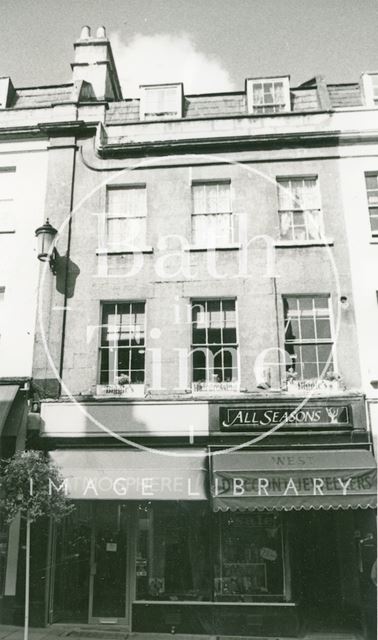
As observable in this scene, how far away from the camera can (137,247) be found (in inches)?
497

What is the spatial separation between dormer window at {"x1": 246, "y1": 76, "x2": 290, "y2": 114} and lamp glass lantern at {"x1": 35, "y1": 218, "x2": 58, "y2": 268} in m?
6.50

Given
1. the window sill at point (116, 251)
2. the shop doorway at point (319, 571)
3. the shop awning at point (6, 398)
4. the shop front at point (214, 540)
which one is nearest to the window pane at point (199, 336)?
the window sill at point (116, 251)

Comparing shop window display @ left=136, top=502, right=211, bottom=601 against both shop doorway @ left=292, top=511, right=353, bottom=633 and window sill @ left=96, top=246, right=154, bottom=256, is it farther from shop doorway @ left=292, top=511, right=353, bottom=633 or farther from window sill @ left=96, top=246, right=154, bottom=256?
window sill @ left=96, top=246, right=154, bottom=256

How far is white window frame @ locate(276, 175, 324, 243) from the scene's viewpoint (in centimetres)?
1255

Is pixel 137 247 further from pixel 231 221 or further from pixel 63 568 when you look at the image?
pixel 63 568

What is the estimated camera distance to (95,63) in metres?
15.3

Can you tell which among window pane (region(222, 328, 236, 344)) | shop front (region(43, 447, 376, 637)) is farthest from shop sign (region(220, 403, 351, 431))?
window pane (region(222, 328, 236, 344))

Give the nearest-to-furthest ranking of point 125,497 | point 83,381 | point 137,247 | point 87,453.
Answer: point 125,497 < point 87,453 < point 83,381 < point 137,247

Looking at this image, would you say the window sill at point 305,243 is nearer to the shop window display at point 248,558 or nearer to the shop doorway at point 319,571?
the shop doorway at point 319,571

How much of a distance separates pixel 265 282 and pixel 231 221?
184 cm

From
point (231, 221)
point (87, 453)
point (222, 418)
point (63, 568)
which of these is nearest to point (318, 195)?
point (231, 221)

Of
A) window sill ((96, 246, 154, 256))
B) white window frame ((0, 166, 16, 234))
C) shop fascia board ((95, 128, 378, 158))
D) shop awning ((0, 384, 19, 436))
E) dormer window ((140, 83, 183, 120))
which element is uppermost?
dormer window ((140, 83, 183, 120))

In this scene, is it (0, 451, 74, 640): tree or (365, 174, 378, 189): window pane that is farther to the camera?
(365, 174, 378, 189): window pane

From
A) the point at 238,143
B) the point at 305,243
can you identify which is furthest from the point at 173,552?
the point at 238,143
